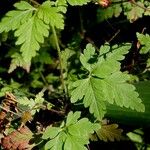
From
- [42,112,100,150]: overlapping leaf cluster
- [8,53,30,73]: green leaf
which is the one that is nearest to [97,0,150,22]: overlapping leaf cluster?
[8,53,30,73]: green leaf

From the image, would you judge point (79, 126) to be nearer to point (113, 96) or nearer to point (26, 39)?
point (113, 96)

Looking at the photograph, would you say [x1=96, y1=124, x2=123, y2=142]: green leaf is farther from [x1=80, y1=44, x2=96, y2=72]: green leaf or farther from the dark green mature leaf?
[x1=80, y1=44, x2=96, y2=72]: green leaf

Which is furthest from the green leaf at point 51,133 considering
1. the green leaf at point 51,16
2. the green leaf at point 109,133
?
the green leaf at point 51,16

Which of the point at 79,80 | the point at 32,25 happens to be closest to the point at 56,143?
the point at 79,80

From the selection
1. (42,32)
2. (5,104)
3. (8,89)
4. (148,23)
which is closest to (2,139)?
(5,104)

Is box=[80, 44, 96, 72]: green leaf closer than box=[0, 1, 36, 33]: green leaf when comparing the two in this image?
No
